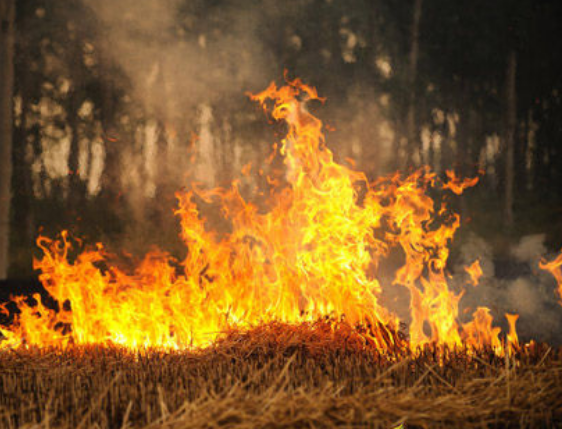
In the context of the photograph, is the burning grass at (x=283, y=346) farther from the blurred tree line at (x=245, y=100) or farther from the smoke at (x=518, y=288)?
the blurred tree line at (x=245, y=100)

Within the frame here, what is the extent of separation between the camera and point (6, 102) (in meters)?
8.48

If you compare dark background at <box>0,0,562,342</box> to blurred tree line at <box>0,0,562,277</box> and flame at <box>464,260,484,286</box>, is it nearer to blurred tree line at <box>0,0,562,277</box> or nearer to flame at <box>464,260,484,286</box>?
blurred tree line at <box>0,0,562,277</box>

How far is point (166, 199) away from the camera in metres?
8.75

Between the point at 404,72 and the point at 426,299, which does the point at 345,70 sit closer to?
the point at 404,72

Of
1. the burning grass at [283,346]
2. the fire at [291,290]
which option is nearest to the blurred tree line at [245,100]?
the burning grass at [283,346]

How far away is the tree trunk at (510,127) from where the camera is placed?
889 cm

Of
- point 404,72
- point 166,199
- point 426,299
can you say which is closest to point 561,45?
point 404,72

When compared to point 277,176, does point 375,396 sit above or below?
below

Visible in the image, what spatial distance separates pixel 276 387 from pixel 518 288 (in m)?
5.97

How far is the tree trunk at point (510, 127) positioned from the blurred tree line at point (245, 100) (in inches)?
0.8

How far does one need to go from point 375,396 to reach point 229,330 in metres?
2.28

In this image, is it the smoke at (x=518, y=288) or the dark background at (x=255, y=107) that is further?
the dark background at (x=255, y=107)

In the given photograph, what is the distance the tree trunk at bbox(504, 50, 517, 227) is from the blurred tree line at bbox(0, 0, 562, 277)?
0.07ft

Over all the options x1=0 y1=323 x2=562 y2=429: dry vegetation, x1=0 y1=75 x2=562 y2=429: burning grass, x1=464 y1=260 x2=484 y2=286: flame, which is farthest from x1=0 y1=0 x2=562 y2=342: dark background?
x1=0 y1=323 x2=562 y2=429: dry vegetation
